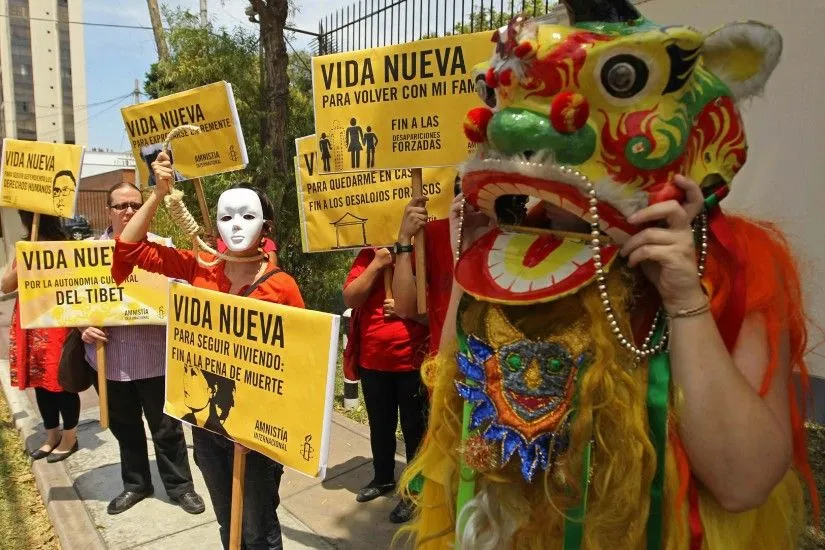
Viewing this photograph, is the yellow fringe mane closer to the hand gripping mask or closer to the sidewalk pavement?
the hand gripping mask

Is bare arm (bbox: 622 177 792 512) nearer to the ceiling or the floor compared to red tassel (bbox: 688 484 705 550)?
nearer to the ceiling

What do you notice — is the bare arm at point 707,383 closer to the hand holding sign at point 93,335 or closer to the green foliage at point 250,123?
the hand holding sign at point 93,335

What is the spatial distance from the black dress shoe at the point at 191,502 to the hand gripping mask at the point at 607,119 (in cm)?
301

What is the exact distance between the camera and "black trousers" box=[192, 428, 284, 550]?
231 centimetres

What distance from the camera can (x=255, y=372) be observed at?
2049 millimetres

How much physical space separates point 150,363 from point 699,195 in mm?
3109

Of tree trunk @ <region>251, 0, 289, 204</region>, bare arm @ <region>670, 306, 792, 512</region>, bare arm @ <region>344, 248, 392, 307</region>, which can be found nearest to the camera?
bare arm @ <region>670, 306, 792, 512</region>

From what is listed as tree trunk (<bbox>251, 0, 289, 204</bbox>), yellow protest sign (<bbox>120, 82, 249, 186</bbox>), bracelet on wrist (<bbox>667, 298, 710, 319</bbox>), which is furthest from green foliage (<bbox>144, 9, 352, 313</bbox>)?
bracelet on wrist (<bbox>667, 298, 710, 319</bbox>)

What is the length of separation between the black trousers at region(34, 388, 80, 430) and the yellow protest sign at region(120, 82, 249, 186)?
1891 mm

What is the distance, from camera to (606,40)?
978mm

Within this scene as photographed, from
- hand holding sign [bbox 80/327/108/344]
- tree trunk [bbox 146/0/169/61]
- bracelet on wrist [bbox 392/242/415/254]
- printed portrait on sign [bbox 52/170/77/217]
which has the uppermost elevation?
tree trunk [bbox 146/0/169/61]

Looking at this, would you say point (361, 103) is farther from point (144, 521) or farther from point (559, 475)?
point (144, 521)

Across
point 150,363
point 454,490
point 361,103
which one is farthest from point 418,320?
point 454,490

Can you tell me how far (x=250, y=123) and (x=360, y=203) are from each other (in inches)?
179
